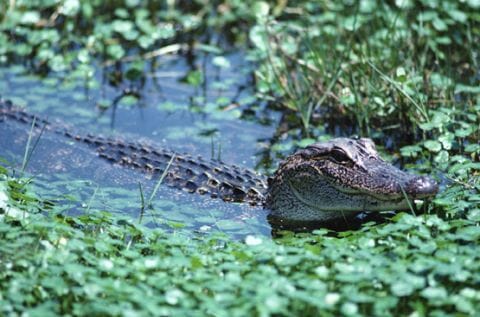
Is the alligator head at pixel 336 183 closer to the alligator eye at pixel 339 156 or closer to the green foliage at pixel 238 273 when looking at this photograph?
the alligator eye at pixel 339 156

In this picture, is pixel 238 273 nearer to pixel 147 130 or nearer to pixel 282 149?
pixel 282 149

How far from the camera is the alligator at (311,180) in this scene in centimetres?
608

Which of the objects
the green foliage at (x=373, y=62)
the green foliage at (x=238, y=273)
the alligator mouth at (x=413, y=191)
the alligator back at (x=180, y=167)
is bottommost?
the green foliage at (x=238, y=273)

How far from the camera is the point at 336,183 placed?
20.7 feet

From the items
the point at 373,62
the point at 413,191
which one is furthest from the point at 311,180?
the point at 373,62

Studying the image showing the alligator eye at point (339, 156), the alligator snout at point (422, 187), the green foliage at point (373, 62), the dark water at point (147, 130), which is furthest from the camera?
the green foliage at point (373, 62)

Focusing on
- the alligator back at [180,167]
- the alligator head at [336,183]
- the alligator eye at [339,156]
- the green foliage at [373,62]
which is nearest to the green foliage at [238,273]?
the alligator head at [336,183]

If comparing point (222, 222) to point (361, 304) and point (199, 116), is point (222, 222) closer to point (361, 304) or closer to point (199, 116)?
point (361, 304)

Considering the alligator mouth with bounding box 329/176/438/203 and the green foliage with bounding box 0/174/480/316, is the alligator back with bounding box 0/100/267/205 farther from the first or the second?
the green foliage with bounding box 0/174/480/316

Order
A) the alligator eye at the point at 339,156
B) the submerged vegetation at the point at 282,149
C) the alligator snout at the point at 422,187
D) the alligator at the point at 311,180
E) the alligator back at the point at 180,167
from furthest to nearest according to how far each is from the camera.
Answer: the alligator back at the point at 180,167 < the alligator eye at the point at 339,156 < the alligator at the point at 311,180 < the alligator snout at the point at 422,187 < the submerged vegetation at the point at 282,149

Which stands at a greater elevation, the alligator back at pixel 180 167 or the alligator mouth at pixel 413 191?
the alligator mouth at pixel 413 191

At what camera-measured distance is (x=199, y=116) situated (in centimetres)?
874

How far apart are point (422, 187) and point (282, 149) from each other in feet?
7.70

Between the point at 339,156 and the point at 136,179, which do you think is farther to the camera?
the point at 136,179
